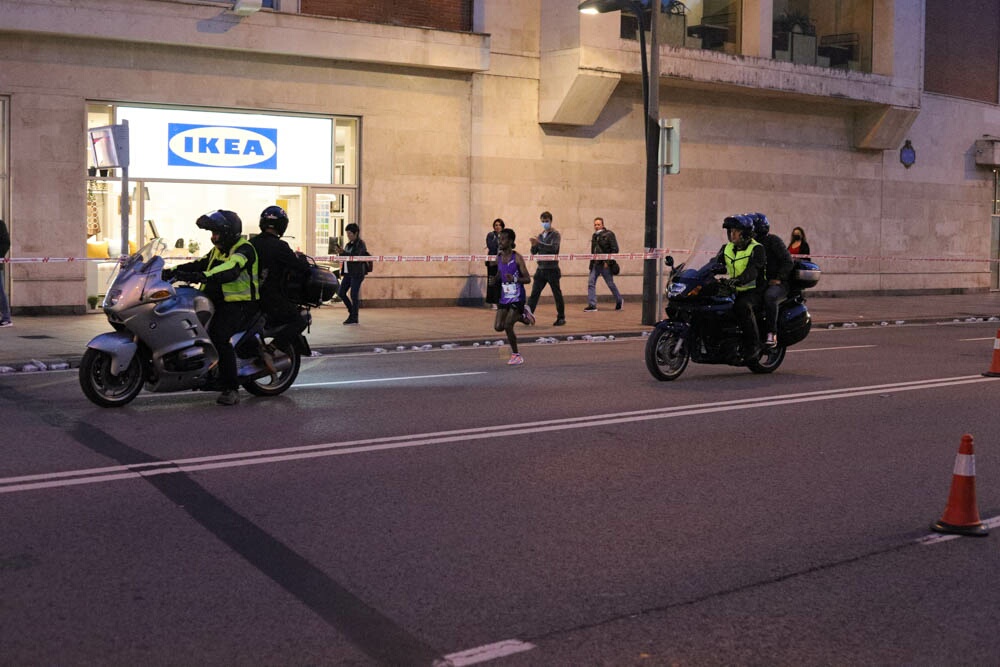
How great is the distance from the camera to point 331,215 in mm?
22719

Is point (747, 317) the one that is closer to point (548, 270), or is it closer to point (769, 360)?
point (769, 360)

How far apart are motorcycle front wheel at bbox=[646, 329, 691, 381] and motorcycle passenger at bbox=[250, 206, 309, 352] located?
135 inches

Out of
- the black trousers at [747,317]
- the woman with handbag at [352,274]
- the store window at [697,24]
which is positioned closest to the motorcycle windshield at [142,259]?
the black trousers at [747,317]

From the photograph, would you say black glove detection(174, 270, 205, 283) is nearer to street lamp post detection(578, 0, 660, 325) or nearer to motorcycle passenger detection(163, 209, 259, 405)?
motorcycle passenger detection(163, 209, 259, 405)

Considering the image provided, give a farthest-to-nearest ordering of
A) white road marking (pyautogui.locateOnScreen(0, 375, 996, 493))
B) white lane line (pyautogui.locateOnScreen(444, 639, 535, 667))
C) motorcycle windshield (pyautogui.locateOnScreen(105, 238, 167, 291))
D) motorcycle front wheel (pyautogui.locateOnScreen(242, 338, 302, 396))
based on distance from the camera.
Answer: motorcycle front wheel (pyautogui.locateOnScreen(242, 338, 302, 396)) → motorcycle windshield (pyautogui.locateOnScreen(105, 238, 167, 291)) → white road marking (pyautogui.locateOnScreen(0, 375, 996, 493)) → white lane line (pyautogui.locateOnScreen(444, 639, 535, 667))

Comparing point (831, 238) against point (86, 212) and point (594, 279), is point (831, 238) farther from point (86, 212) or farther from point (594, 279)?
point (86, 212)

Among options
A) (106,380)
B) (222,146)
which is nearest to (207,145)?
(222,146)

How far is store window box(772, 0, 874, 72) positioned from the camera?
89.8 feet

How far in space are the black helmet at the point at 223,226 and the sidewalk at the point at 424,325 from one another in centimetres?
394

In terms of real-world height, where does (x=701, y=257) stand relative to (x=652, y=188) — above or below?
below

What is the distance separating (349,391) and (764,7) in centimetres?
1806

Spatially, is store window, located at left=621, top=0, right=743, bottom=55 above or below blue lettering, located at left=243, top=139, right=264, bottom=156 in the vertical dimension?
above

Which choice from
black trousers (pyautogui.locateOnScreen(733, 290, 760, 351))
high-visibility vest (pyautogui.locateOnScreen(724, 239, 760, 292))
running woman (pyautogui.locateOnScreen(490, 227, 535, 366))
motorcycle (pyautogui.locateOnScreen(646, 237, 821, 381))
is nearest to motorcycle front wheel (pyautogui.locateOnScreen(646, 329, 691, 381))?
motorcycle (pyautogui.locateOnScreen(646, 237, 821, 381))

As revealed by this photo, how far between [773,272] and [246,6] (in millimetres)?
10824
